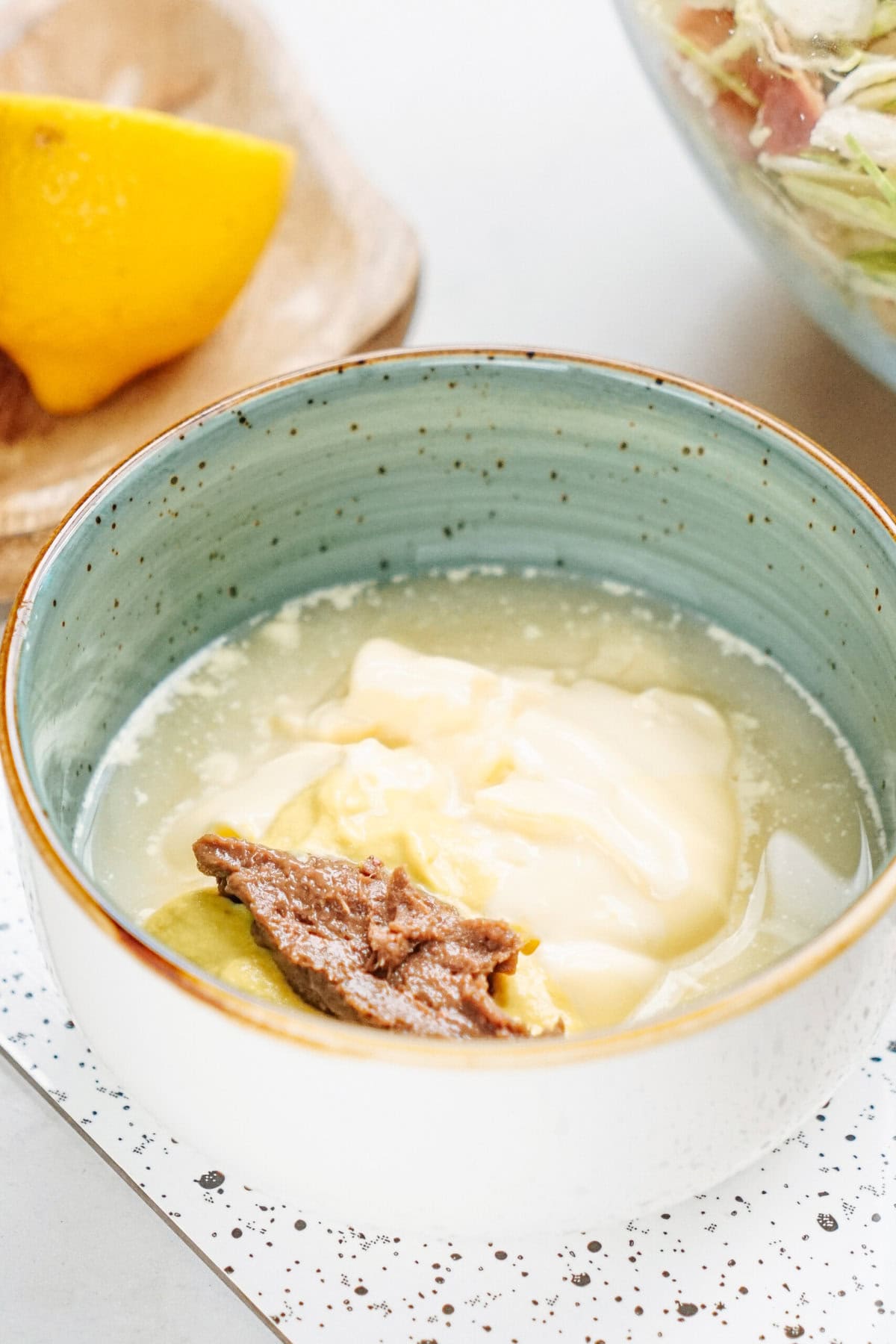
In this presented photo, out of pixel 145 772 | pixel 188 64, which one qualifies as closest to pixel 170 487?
pixel 145 772

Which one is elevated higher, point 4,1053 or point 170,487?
point 170,487

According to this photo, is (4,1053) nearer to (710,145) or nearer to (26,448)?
(26,448)

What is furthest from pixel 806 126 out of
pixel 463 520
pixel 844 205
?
pixel 463 520

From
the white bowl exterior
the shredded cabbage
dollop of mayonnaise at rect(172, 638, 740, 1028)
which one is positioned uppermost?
the shredded cabbage

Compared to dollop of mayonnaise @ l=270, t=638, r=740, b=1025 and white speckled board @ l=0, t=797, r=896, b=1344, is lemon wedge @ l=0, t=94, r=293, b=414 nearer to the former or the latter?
dollop of mayonnaise @ l=270, t=638, r=740, b=1025

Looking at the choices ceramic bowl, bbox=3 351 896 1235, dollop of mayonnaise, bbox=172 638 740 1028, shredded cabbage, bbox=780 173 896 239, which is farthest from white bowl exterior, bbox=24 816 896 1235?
shredded cabbage, bbox=780 173 896 239

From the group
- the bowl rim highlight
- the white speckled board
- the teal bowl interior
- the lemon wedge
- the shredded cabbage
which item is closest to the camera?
the bowl rim highlight

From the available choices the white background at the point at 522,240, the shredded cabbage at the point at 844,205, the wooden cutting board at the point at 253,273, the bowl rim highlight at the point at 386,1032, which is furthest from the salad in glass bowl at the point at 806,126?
the bowl rim highlight at the point at 386,1032

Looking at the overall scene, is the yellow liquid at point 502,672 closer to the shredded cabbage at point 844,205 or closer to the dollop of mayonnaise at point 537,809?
the dollop of mayonnaise at point 537,809
